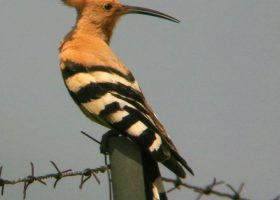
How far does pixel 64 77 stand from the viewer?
4504mm

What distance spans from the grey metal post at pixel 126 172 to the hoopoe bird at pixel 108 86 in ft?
0.70

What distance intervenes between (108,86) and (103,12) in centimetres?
173

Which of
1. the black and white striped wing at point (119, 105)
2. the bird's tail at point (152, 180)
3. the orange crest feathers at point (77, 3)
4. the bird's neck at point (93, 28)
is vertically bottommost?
the bird's tail at point (152, 180)

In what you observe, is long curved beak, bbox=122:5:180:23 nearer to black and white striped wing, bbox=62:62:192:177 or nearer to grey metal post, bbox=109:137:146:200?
black and white striped wing, bbox=62:62:192:177

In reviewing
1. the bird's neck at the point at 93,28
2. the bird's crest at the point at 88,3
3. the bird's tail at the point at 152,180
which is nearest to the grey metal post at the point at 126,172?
the bird's tail at the point at 152,180

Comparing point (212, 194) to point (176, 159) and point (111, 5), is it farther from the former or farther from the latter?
point (111, 5)

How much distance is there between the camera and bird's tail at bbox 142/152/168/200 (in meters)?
3.09

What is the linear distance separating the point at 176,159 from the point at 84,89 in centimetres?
89

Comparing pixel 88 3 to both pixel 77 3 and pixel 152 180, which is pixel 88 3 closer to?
pixel 77 3

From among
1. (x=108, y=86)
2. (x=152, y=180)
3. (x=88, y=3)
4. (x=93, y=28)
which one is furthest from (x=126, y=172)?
(x=88, y=3)

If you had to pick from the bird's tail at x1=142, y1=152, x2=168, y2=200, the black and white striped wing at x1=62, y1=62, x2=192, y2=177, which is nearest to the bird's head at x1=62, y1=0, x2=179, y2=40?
the black and white striped wing at x1=62, y1=62, x2=192, y2=177

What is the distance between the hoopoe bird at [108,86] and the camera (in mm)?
3330

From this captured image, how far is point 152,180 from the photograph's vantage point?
3178mm

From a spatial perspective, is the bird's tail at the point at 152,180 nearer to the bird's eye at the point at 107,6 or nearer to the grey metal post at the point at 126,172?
the grey metal post at the point at 126,172
